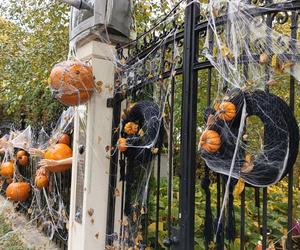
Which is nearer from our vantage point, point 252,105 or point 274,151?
point 274,151

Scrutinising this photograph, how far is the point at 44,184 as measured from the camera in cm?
514

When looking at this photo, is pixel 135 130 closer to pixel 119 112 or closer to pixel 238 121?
pixel 119 112

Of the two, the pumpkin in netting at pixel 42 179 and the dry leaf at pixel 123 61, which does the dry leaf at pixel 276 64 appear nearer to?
the dry leaf at pixel 123 61

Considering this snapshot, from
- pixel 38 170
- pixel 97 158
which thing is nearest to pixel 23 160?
pixel 38 170

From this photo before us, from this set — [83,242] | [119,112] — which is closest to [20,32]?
[119,112]

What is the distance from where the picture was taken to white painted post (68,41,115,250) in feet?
10.9

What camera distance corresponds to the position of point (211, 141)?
6.36 ft

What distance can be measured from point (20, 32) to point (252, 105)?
5938 millimetres

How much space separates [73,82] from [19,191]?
3.34 metres

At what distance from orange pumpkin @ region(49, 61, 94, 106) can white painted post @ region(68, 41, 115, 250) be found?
0.10 metres

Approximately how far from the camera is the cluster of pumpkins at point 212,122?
1.87 meters

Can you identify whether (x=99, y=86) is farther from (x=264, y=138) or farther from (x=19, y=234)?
(x=19, y=234)

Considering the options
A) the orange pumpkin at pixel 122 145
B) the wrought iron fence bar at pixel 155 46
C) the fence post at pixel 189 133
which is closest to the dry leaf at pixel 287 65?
the fence post at pixel 189 133

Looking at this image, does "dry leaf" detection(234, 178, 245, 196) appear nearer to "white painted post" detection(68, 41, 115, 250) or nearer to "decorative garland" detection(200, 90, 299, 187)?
"decorative garland" detection(200, 90, 299, 187)
